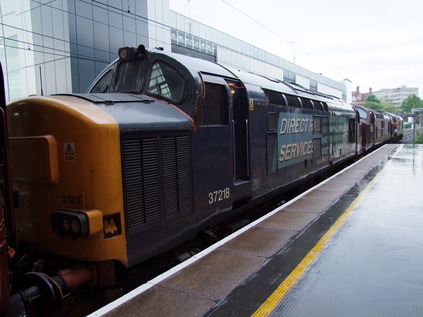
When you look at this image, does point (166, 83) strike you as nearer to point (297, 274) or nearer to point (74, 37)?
point (297, 274)

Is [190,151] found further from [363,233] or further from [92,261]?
[363,233]

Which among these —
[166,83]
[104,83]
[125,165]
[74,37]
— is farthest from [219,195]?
[74,37]

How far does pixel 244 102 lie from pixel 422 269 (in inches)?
138

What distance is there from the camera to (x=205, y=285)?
12.5 ft

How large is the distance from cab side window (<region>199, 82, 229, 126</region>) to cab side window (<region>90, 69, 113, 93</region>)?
5.21ft

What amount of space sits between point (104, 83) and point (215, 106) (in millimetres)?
1879

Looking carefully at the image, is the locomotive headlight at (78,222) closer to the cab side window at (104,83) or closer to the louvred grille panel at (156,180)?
the louvred grille panel at (156,180)

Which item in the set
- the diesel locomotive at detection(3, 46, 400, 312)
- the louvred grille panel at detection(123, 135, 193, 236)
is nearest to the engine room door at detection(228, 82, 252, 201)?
the diesel locomotive at detection(3, 46, 400, 312)

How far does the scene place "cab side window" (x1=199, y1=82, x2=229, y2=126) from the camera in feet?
16.1

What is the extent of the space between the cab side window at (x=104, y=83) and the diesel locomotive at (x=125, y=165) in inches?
1.0

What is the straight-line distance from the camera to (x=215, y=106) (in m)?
5.20

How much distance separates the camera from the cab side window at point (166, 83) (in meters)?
4.80

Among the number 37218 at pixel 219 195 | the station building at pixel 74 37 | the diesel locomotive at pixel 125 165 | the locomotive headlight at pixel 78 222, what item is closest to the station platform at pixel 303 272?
the diesel locomotive at pixel 125 165

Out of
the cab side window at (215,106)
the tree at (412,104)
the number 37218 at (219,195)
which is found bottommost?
the number 37218 at (219,195)
